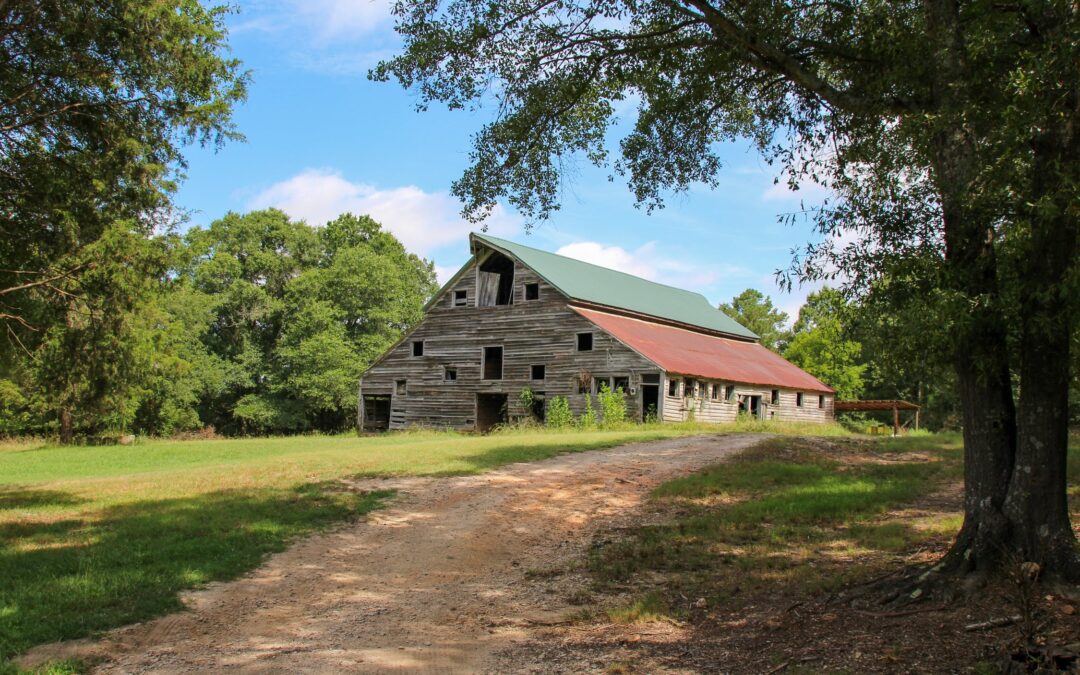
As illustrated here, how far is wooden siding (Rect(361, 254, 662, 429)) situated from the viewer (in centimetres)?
3428

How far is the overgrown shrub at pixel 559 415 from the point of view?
33188mm

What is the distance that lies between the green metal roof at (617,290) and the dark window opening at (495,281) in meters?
1.21

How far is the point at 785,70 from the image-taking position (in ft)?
29.0

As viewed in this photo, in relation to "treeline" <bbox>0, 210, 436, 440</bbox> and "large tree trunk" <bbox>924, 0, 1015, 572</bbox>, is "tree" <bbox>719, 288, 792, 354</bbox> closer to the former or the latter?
"treeline" <bbox>0, 210, 436, 440</bbox>

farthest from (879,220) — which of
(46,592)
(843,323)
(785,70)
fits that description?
(46,592)

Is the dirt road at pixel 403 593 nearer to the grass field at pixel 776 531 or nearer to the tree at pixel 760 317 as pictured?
the grass field at pixel 776 531

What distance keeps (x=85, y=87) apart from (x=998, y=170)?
1268 centimetres

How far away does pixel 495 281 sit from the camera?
3878 cm

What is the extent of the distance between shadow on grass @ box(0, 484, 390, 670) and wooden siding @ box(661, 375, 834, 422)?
20.8 metres

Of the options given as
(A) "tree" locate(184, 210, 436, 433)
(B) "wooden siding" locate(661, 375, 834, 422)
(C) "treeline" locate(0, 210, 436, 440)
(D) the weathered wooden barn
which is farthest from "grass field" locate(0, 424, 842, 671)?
(A) "tree" locate(184, 210, 436, 433)

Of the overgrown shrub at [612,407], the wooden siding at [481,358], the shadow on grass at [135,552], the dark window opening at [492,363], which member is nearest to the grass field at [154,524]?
the shadow on grass at [135,552]

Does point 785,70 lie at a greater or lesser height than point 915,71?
greater

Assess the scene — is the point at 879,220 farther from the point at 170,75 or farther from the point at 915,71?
the point at 170,75

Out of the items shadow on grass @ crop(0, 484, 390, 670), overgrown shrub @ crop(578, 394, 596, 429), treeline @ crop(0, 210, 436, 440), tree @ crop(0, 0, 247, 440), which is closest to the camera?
shadow on grass @ crop(0, 484, 390, 670)
